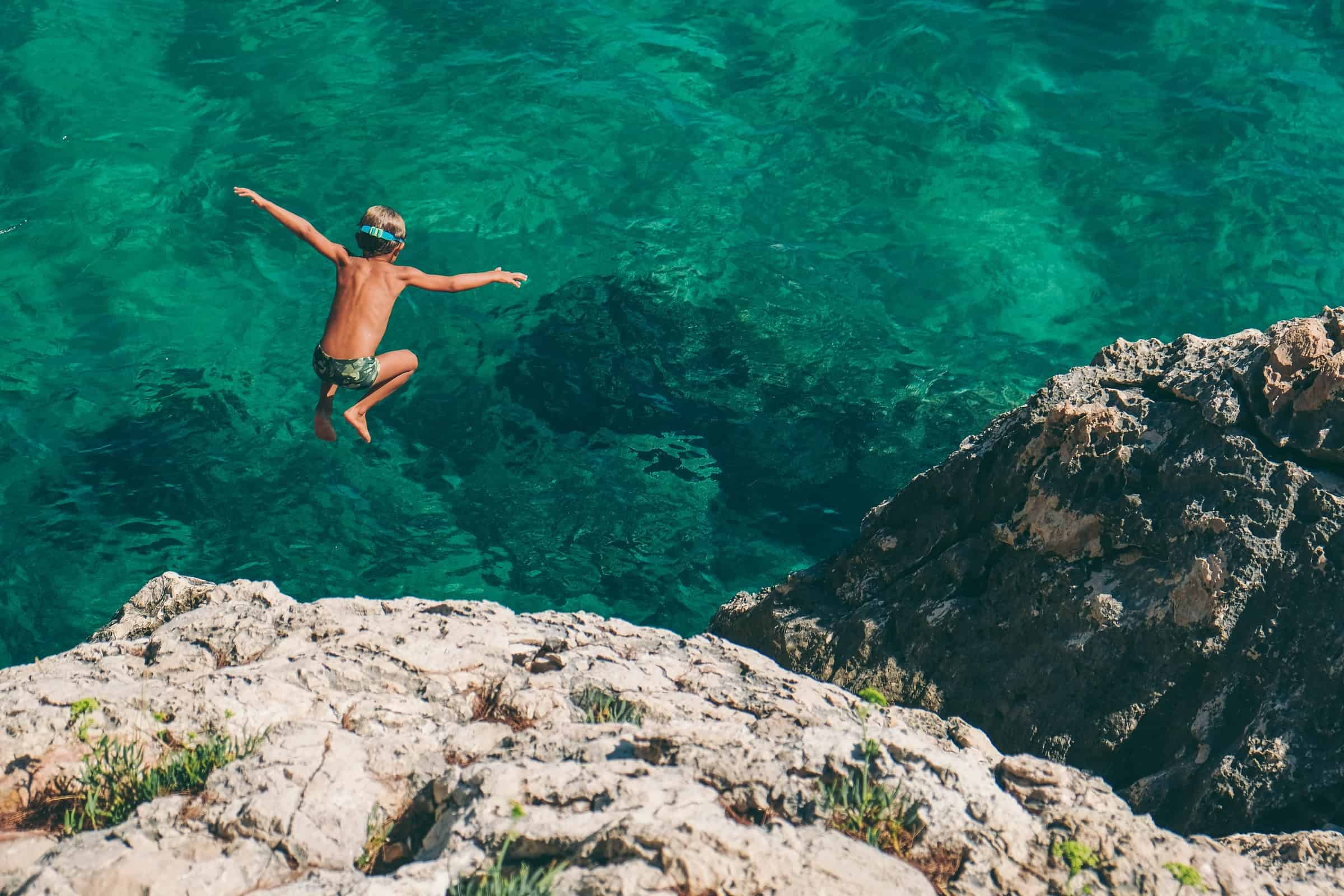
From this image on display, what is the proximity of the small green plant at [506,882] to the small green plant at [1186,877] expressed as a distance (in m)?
1.84

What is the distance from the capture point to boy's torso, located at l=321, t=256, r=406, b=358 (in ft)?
24.7

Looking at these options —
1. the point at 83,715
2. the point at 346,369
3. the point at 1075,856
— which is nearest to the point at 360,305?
the point at 346,369

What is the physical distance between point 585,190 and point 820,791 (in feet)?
29.9

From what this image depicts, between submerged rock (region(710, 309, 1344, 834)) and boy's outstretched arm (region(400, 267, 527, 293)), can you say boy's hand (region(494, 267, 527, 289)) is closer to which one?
boy's outstretched arm (region(400, 267, 527, 293))

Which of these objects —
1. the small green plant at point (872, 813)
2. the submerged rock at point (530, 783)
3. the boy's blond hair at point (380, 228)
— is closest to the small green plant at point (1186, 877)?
the submerged rock at point (530, 783)

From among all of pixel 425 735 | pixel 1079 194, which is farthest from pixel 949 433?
pixel 425 735

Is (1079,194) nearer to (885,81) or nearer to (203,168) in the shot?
(885,81)

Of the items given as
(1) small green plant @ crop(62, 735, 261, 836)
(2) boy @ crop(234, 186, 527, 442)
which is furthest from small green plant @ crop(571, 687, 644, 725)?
(2) boy @ crop(234, 186, 527, 442)

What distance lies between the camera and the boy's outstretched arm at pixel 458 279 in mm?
6891

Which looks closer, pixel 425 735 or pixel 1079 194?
pixel 425 735

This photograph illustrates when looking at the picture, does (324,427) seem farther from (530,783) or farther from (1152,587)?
(1152,587)

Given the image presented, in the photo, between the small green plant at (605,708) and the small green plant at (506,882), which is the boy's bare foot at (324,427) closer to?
the small green plant at (605,708)

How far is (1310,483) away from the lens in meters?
4.94

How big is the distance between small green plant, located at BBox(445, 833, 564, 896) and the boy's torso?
4.86 meters
